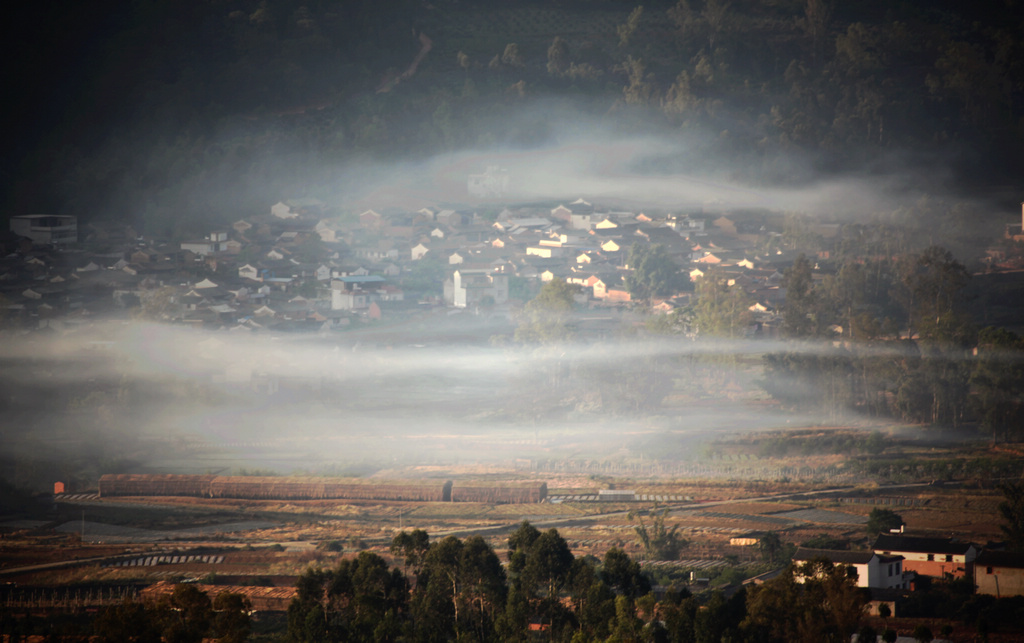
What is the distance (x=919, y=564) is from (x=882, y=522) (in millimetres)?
997

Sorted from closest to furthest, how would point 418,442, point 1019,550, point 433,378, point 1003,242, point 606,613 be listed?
1. point 606,613
2. point 1019,550
3. point 418,442
4. point 433,378
5. point 1003,242

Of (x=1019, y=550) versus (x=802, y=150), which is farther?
(x=802, y=150)

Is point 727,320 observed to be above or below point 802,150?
below

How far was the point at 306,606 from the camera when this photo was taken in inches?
337

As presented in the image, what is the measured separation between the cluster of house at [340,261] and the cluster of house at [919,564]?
846 cm

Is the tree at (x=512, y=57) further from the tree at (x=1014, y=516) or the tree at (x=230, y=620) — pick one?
the tree at (x=230, y=620)

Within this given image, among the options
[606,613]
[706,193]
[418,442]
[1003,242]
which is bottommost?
[606,613]

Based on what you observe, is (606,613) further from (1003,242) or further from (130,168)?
(130,168)

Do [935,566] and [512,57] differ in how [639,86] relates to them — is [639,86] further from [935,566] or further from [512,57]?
[935,566]

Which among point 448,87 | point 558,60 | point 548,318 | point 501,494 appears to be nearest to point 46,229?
point 548,318

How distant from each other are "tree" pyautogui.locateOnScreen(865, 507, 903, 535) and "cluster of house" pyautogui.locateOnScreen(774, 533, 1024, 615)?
0.53 metres

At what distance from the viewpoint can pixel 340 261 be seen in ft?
76.1

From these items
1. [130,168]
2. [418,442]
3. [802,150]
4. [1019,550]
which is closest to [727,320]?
[418,442]

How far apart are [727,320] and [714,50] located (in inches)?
728
